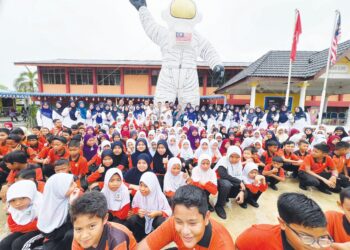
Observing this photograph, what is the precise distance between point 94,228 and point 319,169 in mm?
3633

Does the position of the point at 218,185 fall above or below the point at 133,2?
below

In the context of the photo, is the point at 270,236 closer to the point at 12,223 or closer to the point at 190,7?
the point at 12,223

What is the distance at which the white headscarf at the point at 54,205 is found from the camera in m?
1.52

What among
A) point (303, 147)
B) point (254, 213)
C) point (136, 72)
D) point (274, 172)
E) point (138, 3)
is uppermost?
point (138, 3)

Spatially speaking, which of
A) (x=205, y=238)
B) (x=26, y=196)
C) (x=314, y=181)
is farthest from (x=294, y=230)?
(x=314, y=181)

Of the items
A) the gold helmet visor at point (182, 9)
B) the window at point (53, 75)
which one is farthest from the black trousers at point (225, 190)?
the window at point (53, 75)

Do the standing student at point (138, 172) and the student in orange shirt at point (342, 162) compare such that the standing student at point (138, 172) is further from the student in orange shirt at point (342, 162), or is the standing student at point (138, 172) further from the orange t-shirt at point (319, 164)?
the student in orange shirt at point (342, 162)

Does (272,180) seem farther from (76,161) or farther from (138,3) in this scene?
(138,3)

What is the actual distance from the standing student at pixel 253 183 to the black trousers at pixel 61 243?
234cm

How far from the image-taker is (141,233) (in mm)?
2000

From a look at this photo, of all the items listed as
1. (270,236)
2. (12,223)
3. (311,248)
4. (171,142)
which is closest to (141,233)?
(12,223)

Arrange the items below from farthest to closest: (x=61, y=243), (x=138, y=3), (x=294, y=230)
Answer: (x=138, y=3), (x=61, y=243), (x=294, y=230)

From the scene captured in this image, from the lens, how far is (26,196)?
1.56 m

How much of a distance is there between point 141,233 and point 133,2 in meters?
8.42
